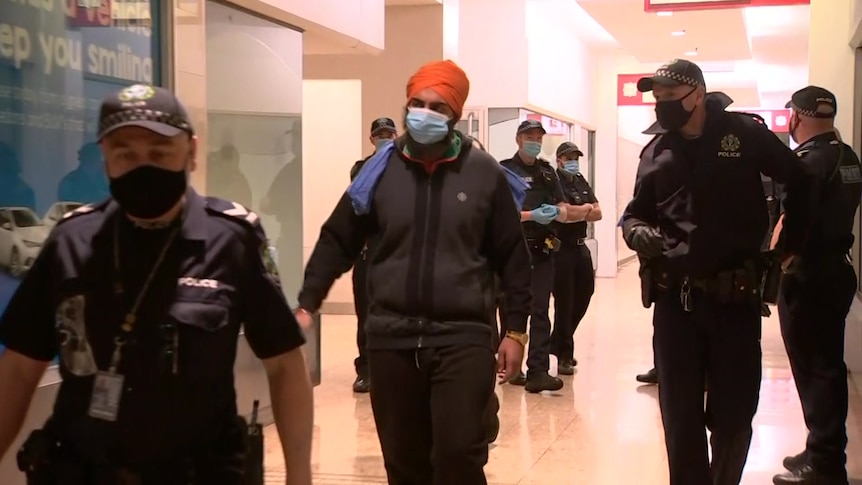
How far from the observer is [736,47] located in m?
14.1

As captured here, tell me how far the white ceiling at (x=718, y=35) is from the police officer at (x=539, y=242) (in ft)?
14.5

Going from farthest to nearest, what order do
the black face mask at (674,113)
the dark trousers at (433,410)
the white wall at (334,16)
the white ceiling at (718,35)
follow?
1. the white ceiling at (718,35)
2. the white wall at (334,16)
3. the black face mask at (674,113)
4. the dark trousers at (433,410)

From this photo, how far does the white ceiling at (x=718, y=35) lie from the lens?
37.8 ft

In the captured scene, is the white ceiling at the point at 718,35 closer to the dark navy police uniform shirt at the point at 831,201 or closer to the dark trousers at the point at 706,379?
the dark navy police uniform shirt at the point at 831,201

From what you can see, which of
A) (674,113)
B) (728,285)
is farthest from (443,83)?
(728,285)

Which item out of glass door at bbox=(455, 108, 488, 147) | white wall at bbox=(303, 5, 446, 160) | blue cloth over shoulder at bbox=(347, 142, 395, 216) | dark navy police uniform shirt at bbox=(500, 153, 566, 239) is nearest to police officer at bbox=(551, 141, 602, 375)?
dark navy police uniform shirt at bbox=(500, 153, 566, 239)

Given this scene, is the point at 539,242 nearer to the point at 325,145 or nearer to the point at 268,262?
the point at 268,262

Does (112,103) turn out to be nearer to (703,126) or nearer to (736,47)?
(703,126)

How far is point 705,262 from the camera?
3.59m

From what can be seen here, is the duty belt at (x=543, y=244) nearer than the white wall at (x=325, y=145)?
Yes

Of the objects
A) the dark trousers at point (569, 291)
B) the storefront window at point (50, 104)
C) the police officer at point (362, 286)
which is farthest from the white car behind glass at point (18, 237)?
the dark trousers at point (569, 291)

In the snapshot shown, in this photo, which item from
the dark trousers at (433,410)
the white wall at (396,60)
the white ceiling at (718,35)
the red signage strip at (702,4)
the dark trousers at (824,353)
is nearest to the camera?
the dark trousers at (433,410)

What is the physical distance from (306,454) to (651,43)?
12.5m

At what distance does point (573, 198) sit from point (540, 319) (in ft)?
3.48
